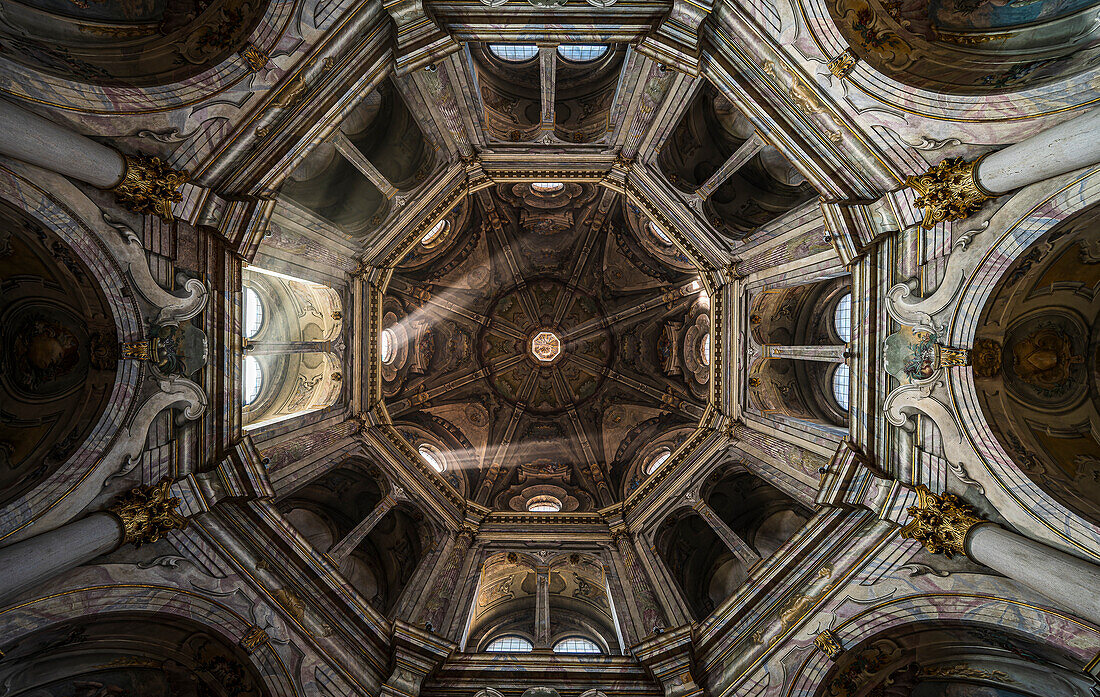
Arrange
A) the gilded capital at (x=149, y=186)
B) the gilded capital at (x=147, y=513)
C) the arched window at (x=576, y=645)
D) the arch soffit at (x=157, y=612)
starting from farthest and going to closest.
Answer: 1. the arched window at (x=576, y=645)
2. the gilded capital at (x=147, y=513)
3. the gilded capital at (x=149, y=186)
4. the arch soffit at (x=157, y=612)

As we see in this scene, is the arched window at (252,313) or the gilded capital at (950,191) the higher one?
the arched window at (252,313)

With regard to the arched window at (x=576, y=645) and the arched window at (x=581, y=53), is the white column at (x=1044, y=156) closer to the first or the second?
the arched window at (x=581, y=53)

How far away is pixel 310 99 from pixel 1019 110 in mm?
13244

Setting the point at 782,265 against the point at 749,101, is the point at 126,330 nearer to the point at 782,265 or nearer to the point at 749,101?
the point at 749,101

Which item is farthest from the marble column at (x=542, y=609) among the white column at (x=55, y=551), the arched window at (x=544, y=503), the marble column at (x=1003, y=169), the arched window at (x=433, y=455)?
the marble column at (x=1003, y=169)

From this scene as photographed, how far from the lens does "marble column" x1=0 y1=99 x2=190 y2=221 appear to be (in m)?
→ 8.32

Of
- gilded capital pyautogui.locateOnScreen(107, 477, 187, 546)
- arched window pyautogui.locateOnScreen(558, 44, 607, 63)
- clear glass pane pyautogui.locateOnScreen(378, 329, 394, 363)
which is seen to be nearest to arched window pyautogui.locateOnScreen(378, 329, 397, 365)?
clear glass pane pyautogui.locateOnScreen(378, 329, 394, 363)

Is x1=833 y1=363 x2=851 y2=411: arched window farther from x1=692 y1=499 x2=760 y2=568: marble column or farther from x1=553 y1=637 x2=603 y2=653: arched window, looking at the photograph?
x1=553 y1=637 x2=603 y2=653: arched window

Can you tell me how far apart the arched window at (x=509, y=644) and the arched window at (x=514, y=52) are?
1860 centimetres

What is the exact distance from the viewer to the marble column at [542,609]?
1571cm

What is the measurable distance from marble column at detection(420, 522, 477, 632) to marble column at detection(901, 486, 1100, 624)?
12192 mm

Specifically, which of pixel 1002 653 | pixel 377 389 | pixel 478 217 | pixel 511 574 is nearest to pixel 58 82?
pixel 377 389

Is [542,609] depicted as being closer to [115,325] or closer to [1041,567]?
[1041,567]

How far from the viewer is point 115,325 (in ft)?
33.6
